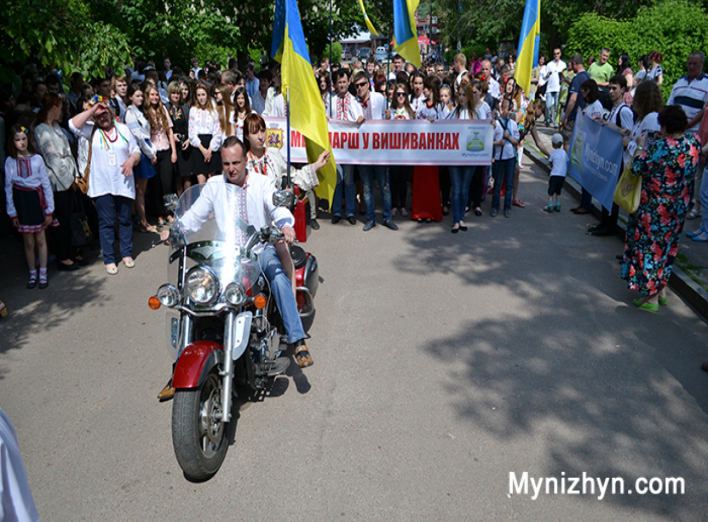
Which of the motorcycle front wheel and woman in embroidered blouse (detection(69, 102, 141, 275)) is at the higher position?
woman in embroidered blouse (detection(69, 102, 141, 275))

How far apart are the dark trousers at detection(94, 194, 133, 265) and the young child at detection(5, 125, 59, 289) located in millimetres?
562

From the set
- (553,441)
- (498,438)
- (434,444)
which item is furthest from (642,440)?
(434,444)

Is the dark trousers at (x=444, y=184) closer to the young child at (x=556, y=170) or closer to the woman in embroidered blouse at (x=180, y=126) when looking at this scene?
the young child at (x=556, y=170)

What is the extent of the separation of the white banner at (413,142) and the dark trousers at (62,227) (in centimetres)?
313

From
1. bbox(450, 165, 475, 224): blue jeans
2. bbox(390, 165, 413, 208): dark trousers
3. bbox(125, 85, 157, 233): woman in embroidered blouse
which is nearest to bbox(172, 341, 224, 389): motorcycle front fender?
bbox(125, 85, 157, 233): woman in embroidered blouse

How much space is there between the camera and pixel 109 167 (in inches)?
285

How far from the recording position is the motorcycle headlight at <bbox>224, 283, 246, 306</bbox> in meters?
3.80

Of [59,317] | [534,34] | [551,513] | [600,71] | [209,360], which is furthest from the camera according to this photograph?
[600,71]

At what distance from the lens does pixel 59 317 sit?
634 cm

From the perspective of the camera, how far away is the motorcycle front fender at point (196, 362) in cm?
364

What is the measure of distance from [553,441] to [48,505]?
3.27 metres

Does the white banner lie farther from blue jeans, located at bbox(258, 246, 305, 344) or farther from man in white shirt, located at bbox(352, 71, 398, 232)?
blue jeans, located at bbox(258, 246, 305, 344)

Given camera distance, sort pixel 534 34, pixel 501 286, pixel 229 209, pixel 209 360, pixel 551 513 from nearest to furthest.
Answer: pixel 551 513
pixel 209 360
pixel 229 209
pixel 501 286
pixel 534 34

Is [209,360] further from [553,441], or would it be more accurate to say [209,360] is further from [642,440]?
[642,440]
